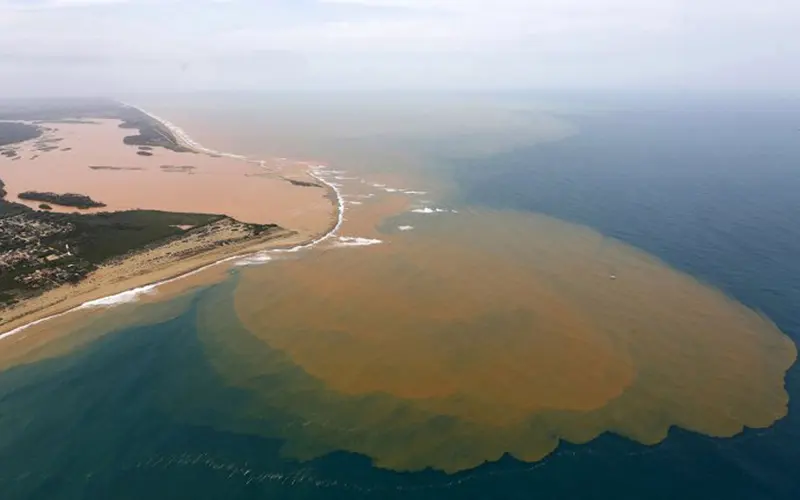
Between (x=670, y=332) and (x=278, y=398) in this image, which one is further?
(x=670, y=332)

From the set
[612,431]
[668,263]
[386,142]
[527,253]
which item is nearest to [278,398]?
[612,431]

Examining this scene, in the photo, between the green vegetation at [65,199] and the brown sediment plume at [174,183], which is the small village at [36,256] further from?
the brown sediment plume at [174,183]

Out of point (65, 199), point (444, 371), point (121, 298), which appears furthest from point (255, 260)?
point (65, 199)

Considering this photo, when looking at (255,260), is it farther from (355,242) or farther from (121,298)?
(121,298)

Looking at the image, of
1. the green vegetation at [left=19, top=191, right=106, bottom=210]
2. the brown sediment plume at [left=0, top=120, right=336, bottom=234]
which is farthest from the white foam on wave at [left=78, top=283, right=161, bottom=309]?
the green vegetation at [left=19, top=191, right=106, bottom=210]

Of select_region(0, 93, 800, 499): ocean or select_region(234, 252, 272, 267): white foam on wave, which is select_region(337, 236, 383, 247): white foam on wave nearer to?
select_region(0, 93, 800, 499): ocean

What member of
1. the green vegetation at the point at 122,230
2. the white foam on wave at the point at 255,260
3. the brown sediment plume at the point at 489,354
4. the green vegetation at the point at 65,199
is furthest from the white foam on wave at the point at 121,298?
the green vegetation at the point at 65,199

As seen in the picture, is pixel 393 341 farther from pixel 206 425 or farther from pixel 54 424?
pixel 54 424
